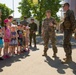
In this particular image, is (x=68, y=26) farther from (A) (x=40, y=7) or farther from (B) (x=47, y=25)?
(A) (x=40, y=7)

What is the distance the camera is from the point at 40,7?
2015 inches

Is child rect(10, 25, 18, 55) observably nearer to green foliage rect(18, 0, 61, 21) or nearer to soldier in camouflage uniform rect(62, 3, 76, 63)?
soldier in camouflage uniform rect(62, 3, 76, 63)

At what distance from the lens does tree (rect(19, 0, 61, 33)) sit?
51062mm

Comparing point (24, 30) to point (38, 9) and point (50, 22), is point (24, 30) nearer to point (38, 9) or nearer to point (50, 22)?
point (50, 22)

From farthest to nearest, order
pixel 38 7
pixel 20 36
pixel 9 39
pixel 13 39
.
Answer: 1. pixel 38 7
2. pixel 20 36
3. pixel 13 39
4. pixel 9 39

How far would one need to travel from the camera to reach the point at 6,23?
11953 mm

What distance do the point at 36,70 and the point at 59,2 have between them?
45208 millimetres

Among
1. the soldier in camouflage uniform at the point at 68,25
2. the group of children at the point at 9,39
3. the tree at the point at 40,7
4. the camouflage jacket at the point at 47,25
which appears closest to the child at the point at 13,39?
the group of children at the point at 9,39

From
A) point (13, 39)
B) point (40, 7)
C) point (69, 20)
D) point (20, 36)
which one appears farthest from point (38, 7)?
point (69, 20)

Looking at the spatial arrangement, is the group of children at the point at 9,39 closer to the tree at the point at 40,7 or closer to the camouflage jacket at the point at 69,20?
the camouflage jacket at the point at 69,20

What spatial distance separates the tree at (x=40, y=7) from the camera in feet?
168

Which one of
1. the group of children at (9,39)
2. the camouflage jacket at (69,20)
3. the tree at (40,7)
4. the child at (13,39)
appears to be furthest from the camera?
the tree at (40,7)

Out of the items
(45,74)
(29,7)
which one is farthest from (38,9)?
(45,74)

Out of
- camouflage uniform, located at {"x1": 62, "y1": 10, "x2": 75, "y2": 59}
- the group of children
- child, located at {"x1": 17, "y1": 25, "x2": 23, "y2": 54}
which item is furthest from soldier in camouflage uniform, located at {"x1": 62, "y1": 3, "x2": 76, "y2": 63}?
child, located at {"x1": 17, "y1": 25, "x2": 23, "y2": 54}
